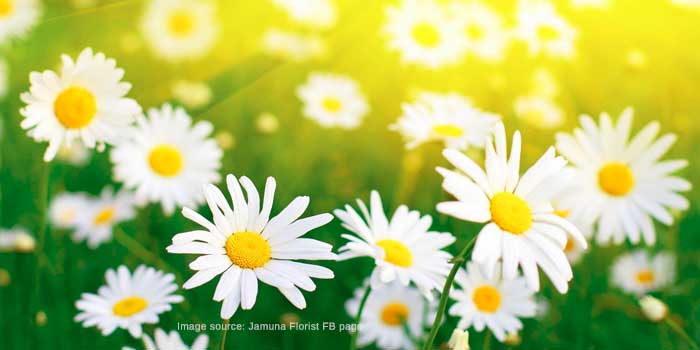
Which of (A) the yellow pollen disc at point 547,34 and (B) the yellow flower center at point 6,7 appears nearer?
(A) the yellow pollen disc at point 547,34

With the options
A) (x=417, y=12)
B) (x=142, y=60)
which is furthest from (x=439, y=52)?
(x=142, y=60)

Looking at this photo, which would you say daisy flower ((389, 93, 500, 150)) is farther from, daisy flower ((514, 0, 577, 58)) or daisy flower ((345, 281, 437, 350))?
daisy flower ((514, 0, 577, 58))

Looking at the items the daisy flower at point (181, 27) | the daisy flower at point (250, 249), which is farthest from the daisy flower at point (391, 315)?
the daisy flower at point (181, 27)

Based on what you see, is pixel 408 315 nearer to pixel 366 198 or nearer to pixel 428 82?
pixel 366 198

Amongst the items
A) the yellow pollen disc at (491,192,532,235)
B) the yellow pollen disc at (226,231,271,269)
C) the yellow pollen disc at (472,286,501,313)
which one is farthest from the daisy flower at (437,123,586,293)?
the yellow pollen disc at (472,286,501,313)

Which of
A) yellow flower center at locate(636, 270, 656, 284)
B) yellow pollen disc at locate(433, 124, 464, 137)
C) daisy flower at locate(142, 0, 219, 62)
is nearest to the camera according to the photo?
yellow pollen disc at locate(433, 124, 464, 137)

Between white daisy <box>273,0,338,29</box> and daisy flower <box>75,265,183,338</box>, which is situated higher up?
white daisy <box>273,0,338,29</box>

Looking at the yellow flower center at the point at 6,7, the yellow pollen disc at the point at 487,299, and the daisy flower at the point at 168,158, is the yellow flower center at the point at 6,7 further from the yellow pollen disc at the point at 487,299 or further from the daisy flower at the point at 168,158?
the yellow pollen disc at the point at 487,299
